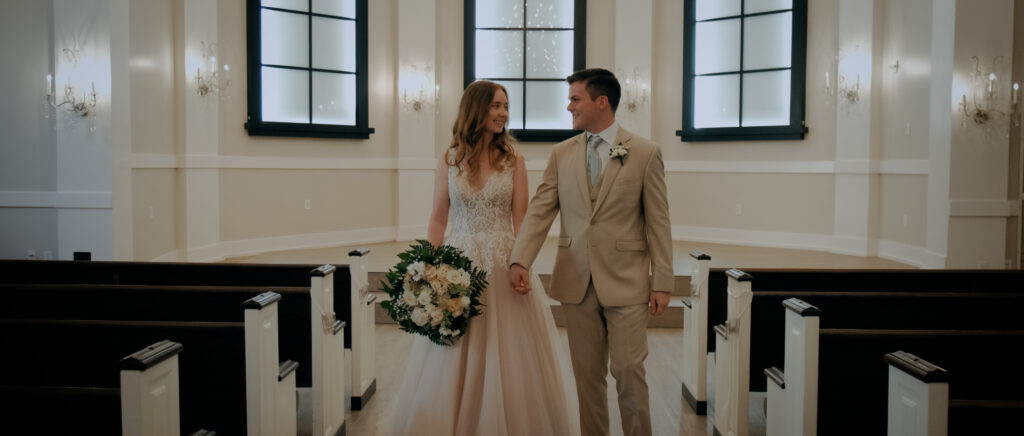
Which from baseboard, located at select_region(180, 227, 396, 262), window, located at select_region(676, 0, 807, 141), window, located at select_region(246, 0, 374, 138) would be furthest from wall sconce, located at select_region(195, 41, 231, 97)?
window, located at select_region(676, 0, 807, 141)

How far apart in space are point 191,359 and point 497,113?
1.55 metres

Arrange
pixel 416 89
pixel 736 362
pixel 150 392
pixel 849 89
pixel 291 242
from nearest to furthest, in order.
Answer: pixel 150 392 < pixel 736 362 < pixel 849 89 < pixel 291 242 < pixel 416 89

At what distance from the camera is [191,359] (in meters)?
3.04

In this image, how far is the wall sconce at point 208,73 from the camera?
8.41 meters

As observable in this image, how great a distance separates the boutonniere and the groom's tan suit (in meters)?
0.02

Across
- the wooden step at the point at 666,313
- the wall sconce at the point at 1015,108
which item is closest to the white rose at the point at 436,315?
the wooden step at the point at 666,313

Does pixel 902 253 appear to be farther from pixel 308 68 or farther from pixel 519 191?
pixel 308 68

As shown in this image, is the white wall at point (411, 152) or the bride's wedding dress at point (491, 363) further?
the white wall at point (411, 152)

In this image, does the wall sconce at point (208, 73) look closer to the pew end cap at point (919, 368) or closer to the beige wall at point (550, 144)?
the beige wall at point (550, 144)

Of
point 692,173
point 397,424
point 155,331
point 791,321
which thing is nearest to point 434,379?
point 397,424

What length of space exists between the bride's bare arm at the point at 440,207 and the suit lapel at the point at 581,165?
653 millimetres

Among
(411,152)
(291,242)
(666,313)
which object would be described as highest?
(411,152)

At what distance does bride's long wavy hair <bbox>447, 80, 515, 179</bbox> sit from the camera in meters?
3.28

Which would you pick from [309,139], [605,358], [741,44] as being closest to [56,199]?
[309,139]
